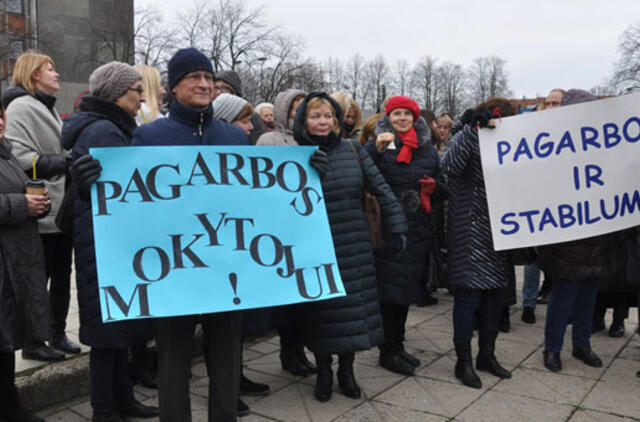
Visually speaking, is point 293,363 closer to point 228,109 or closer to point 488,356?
point 488,356

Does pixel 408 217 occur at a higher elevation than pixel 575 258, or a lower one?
higher

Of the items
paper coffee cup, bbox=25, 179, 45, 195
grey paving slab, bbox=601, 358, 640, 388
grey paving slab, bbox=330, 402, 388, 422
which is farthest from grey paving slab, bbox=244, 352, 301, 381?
grey paving slab, bbox=601, 358, 640, 388

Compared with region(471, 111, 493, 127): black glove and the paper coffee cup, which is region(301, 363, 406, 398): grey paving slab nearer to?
region(471, 111, 493, 127): black glove

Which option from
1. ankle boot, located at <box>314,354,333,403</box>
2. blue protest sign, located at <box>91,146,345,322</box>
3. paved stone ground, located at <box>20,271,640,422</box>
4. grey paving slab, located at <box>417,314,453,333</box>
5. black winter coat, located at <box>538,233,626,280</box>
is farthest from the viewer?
grey paving slab, located at <box>417,314,453,333</box>

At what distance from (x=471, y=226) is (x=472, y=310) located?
55 cm

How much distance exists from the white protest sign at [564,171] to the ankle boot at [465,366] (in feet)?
2.48

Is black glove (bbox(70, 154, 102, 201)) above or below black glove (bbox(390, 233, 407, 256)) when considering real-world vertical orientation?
above

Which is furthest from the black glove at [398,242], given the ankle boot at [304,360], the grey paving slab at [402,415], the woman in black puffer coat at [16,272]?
the woman in black puffer coat at [16,272]

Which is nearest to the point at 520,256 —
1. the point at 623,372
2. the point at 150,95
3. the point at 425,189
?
the point at 425,189

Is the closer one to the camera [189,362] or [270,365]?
[189,362]

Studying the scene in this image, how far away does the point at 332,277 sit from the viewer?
265cm

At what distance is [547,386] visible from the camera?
3629 millimetres

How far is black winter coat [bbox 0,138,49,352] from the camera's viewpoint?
9.00ft

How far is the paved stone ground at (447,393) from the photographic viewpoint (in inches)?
127
